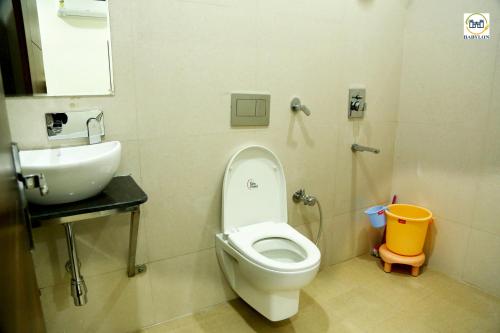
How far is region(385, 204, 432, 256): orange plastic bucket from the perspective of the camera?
6.46ft

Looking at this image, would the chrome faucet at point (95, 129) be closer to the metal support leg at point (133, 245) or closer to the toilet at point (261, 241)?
the metal support leg at point (133, 245)

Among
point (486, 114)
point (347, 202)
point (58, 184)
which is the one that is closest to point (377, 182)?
point (347, 202)

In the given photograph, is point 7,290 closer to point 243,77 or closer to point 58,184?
point 58,184

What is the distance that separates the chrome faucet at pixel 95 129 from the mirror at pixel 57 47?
4.1 inches

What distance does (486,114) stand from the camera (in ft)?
5.90

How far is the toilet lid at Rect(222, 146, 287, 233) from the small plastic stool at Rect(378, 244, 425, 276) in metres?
0.83

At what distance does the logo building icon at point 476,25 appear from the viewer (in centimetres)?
175

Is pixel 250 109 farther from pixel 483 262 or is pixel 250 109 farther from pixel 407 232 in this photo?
pixel 483 262

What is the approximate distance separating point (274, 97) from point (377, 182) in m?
1.08

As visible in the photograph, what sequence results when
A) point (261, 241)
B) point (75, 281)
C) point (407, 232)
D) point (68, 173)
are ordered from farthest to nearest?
1. point (407, 232)
2. point (261, 241)
3. point (75, 281)
4. point (68, 173)

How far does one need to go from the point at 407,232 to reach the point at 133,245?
1.63m

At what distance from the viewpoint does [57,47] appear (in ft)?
3.98

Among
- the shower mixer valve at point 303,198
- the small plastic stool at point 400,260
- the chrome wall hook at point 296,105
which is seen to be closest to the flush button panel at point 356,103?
the chrome wall hook at point 296,105

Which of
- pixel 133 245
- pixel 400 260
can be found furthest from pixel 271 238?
pixel 400 260
